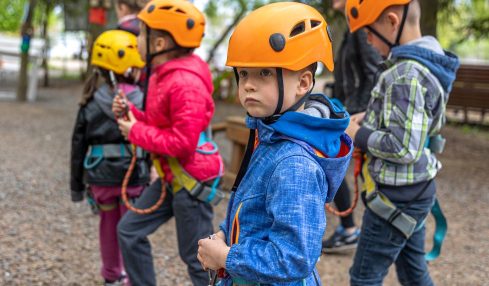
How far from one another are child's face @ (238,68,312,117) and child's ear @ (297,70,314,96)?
1 cm

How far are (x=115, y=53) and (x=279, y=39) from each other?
197 cm

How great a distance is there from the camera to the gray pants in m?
3.32

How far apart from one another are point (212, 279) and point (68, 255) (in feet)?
9.08

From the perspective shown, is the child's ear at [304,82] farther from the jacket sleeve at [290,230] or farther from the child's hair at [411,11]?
the child's hair at [411,11]

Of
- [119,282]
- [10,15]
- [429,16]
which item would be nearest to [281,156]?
[119,282]

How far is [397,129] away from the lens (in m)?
2.91

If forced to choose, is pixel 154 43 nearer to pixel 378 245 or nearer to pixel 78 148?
pixel 78 148

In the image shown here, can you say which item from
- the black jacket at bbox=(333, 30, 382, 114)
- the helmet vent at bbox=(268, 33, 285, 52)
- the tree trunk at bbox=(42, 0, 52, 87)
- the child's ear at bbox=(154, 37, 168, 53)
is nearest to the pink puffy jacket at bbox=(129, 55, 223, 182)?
the child's ear at bbox=(154, 37, 168, 53)

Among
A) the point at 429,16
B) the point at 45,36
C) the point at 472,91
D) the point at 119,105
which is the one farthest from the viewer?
the point at 45,36

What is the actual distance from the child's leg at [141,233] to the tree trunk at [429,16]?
773cm

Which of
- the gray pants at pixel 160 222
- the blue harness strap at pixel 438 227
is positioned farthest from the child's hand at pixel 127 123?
the blue harness strap at pixel 438 227

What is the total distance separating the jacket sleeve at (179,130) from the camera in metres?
3.12

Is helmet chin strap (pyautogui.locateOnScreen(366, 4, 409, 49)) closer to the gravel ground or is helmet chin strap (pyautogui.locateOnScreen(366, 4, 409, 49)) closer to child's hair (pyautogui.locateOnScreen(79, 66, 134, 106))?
child's hair (pyautogui.locateOnScreen(79, 66, 134, 106))

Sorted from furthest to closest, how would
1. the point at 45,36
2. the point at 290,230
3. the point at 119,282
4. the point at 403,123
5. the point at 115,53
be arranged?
the point at 45,36 < the point at 119,282 < the point at 115,53 < the point at 403,123 < the point at 290,230
